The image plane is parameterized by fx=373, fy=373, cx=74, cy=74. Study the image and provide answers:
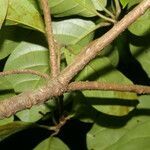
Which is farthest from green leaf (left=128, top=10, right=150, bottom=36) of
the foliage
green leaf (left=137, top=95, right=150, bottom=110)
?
green leaf (left=137, top=95, right=150, bottom=110)

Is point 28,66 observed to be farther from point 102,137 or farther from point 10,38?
point 102,137

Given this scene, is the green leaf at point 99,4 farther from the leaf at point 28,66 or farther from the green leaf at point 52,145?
the green leaf at point 52,145

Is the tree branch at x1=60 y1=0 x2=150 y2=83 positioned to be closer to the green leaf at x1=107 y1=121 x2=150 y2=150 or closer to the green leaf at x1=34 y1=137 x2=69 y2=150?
the green leaf at x1=107 y1=121 x2=150 y2=150

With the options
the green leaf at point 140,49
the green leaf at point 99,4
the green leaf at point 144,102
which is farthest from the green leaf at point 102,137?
the green leaf at point 99,4

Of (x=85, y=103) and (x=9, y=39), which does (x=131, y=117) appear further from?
(x=9, y=39)

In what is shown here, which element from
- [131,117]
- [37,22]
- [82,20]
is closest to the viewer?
[37,22]

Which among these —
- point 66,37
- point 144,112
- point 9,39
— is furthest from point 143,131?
point 9,39
